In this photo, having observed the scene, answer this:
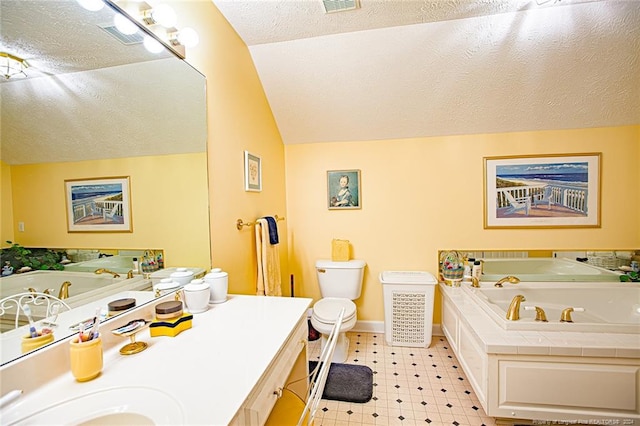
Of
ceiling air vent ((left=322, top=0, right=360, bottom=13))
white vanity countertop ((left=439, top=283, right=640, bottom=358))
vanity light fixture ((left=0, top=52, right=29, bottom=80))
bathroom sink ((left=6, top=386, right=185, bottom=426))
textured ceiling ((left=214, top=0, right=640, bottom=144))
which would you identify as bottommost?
white vanity countertop ((left=439, top=283, right=640, bottom=358))

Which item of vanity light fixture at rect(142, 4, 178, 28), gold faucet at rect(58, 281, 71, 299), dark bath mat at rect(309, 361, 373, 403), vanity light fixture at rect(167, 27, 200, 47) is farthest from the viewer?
dark bath mat at rect(309, 361, 373, 403)

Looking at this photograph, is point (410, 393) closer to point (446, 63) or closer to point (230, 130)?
point (230, 130)

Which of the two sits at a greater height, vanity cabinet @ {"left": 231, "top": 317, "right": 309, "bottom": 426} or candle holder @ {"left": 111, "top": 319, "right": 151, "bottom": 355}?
candle holder @ {"left": 111, "top": 319, "right": 151, "bottom": 355}

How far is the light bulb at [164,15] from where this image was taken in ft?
3.71

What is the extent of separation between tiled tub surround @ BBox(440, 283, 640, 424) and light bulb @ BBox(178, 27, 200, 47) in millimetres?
2266

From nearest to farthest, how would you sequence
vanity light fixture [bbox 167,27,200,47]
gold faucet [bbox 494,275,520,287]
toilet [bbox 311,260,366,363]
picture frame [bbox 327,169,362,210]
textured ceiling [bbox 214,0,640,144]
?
vanity light fixture [bbox 167,27,200,47] → textured ceiling [bbox 214,0,640,144] → gold faucet [bbox 494,275,520,287] → toilet [bbox 311,260,366,363] → picture frame [bbox 327,169,362,210]

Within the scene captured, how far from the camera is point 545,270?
246 centimetres

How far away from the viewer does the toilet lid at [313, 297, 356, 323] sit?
216 centimetres

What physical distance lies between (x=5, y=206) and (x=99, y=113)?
0.43 m

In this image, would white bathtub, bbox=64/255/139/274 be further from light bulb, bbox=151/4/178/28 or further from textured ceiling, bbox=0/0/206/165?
light bulb, bbox=151/4/178/28

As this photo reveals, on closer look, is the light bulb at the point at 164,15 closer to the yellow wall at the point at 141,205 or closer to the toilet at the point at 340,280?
the yellow wall at the point at 141,205

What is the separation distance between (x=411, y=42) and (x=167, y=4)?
1.52 meters

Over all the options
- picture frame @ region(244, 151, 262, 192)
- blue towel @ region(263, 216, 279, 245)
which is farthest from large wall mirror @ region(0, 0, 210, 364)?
blue towel @ region(263, 216, 279, 245)

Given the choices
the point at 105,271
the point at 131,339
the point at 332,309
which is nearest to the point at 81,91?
the point at 105,271
